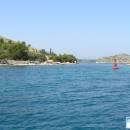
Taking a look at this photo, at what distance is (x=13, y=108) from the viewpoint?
49312 mm

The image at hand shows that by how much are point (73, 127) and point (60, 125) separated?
135 cm

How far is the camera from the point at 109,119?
134 feet

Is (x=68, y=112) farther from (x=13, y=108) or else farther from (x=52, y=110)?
(x=13, y=108)

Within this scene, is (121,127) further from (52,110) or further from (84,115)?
(52,110)

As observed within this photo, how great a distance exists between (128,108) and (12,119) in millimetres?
15460

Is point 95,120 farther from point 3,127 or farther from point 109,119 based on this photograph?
point 3,127

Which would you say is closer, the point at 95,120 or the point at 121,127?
the point at 121,127

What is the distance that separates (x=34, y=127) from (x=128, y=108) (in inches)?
638

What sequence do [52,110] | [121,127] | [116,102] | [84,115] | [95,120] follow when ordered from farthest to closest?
[116,102]
[52,110]
[84,115]
[95,120]
[121,127]

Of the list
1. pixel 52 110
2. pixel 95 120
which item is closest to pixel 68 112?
pixel 52 110

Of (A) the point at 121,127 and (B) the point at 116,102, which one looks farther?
(B) the point at 116,102

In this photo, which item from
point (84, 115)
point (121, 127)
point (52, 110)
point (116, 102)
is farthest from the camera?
point (116, 102)

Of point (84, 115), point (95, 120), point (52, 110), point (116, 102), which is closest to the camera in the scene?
point (95, 120)

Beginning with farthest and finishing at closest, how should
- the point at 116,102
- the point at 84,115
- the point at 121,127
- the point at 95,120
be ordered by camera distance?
the point at 116,102, the point at 84,115, the point at 95,120, the point at 121,127
